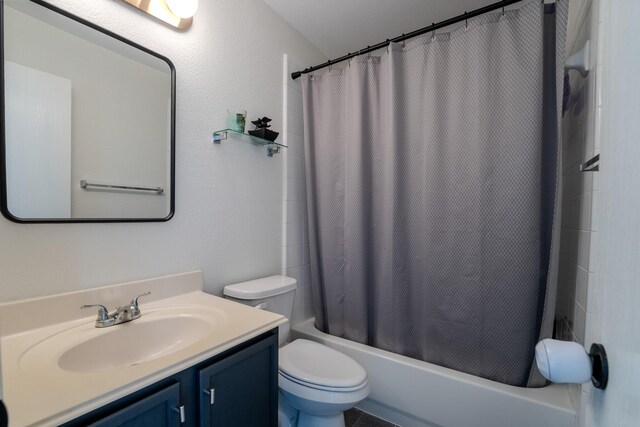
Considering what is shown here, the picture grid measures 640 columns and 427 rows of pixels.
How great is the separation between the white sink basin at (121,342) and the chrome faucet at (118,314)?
0.02 meters

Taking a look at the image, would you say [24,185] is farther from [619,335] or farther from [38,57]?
[619,335]

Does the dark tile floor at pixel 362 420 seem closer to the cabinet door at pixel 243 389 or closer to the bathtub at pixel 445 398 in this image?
the bathtub at pixel 445 398

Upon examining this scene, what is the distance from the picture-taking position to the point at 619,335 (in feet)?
1.03

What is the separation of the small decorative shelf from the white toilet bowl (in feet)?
3.66

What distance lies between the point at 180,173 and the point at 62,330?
2.25ft

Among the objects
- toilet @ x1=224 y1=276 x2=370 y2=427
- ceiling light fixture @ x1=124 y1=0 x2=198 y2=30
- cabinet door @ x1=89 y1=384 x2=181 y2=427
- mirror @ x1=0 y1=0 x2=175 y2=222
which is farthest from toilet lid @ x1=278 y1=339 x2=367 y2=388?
ceiling light fixture @ x1=124 y1=0 x2=198 y2=30

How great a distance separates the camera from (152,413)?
663 millimetres

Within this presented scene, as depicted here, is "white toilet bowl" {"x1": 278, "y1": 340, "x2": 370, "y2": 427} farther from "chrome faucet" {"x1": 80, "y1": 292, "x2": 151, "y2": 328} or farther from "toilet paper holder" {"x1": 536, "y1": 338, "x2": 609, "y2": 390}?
"toilet paper holder" {"x1": 536, "y1": 338, "x2": 609, "y2": 390}

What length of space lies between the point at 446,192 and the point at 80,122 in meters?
1.57

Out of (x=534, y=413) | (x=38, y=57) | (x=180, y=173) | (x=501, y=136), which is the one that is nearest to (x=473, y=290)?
(x=534, y=413)

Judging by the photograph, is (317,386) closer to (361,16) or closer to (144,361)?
(144,361)

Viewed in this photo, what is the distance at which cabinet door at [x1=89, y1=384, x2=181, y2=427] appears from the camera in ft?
1.97

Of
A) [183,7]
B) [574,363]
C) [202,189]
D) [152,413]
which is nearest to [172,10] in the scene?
[183,7]

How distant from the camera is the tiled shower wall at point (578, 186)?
0.97 m
